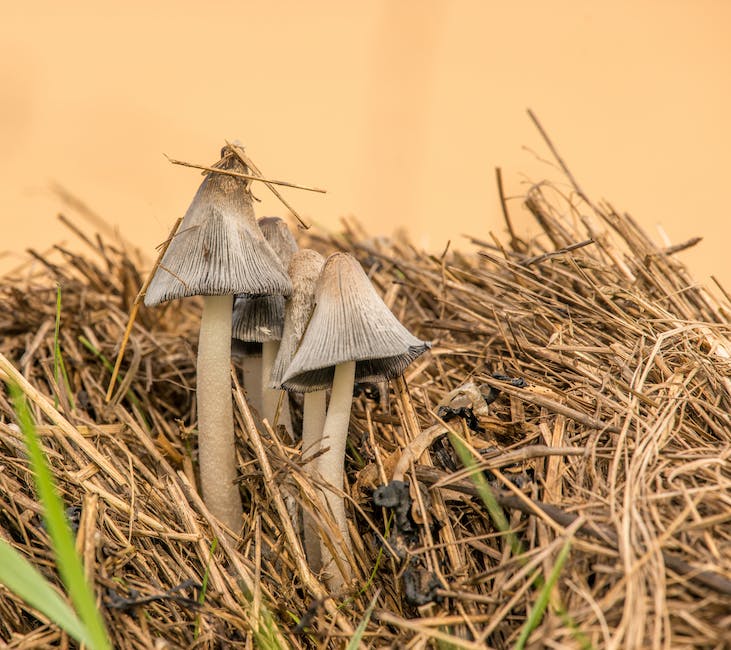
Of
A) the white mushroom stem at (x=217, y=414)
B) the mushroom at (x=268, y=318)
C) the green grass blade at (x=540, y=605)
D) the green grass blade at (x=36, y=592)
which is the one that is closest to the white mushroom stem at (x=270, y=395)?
the mushroom at (x=268, y=318)

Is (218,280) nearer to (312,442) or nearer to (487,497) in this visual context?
(312,442)

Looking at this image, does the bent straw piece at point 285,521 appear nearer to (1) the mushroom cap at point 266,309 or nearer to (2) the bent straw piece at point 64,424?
(1) the mushroom cap at point 266,309

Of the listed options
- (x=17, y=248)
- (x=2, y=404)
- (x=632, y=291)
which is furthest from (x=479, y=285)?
(x=17, y=248)

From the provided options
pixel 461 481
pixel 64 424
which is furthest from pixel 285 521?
pixel 64 424

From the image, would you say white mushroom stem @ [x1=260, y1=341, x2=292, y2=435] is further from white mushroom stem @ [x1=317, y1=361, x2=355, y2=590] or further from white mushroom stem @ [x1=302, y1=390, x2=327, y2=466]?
white mushroom stem @ [x1=317, y1=361, x2=355, y2=590]

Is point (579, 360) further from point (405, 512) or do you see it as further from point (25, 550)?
point (25, 550)
